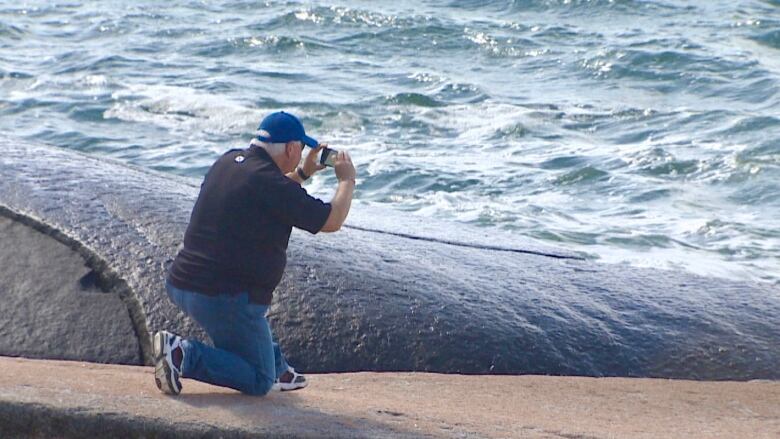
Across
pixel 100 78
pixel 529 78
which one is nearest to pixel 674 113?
pixel 529 78

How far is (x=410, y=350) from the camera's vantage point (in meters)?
5.64

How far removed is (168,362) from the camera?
4.32 metres

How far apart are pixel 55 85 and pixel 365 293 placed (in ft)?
37.8

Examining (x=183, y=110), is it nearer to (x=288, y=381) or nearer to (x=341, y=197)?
(x=288, y=381)

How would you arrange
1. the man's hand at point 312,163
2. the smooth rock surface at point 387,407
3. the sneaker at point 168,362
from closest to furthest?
the smooth rock surface at point 387,407, the sneaker at point 168,362, the man's hand at point 312,163

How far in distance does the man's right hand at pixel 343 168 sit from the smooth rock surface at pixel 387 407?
0.79m

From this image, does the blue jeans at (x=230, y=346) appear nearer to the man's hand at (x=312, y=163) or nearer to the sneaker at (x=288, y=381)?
the sneaker at (x=288, y=381)

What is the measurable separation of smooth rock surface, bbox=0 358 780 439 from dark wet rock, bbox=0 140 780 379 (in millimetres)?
262

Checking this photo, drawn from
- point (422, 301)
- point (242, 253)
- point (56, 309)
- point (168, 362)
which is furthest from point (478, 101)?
point (168, 362)

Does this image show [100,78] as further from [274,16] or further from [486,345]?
[486,345]

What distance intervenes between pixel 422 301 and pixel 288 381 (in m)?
1.34

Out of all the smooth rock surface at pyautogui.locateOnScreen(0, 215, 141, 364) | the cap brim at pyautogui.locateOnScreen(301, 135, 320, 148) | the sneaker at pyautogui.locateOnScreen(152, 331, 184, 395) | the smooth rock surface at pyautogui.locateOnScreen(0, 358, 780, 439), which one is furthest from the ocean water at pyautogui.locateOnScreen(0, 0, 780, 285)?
the sneaker at pyautogui.locateOnScreen(152, 331, 184, 395)

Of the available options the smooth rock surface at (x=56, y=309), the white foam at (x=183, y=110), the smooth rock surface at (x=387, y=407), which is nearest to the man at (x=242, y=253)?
the smooth rock surface at (x=387, y=407)

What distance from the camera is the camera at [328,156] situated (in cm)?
452
